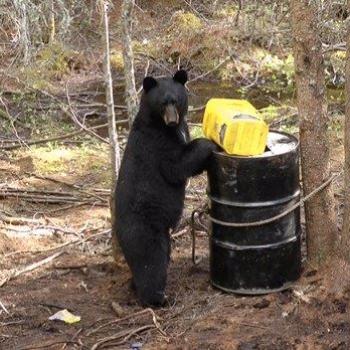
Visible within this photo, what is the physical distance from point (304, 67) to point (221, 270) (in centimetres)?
160

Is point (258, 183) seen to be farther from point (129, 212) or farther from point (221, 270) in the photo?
point (129, 212)

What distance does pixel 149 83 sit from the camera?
17.5 feet

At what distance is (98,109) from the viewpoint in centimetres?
1370

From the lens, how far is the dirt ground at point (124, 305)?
463 centimetres

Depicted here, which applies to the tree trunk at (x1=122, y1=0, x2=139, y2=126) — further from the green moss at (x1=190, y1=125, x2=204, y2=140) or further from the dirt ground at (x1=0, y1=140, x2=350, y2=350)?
the green moss at (x1=190, y1=125, x2=204, y2=140)

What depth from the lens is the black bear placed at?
17.5 ft

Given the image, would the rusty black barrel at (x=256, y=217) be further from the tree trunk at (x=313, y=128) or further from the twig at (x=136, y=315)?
the twig at (x=136, y=315)

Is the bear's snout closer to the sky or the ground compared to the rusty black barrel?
closer to the sky

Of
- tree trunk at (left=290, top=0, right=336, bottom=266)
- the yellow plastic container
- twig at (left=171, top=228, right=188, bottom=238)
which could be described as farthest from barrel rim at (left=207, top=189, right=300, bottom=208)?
twig at (left=171, top=228, right=188, bottom=238)

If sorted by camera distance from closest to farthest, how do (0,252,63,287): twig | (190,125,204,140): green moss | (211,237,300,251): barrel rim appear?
(211,237,300,251): barrel rim
(0,252,63,287): twig
(190,125,204,140): green moss

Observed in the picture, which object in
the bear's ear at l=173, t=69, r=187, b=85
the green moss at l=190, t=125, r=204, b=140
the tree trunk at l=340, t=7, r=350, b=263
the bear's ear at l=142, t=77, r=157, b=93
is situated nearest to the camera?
the tree trunk at l=340, t=7, r=350, b=263

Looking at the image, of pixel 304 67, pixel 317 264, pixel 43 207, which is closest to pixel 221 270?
pixel 317 264

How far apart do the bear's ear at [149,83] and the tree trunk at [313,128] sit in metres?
1.07

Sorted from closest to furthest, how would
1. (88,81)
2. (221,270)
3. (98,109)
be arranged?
(221,270) < (98,109) < (88,81)
